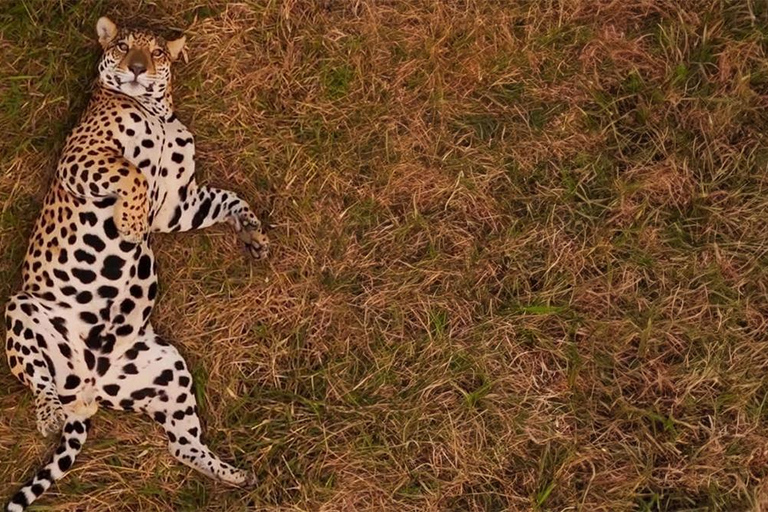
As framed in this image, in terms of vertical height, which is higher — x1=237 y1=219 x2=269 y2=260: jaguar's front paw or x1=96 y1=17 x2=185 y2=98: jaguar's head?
x1=96 y1=17 x2=185 y2=98: jaguar's head

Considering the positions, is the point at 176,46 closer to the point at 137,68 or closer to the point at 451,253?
the point at 137,68

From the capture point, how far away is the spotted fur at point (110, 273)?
3.47m

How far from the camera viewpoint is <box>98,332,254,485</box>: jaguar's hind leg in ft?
11.8

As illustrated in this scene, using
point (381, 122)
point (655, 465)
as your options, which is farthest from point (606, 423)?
point (381, 122)

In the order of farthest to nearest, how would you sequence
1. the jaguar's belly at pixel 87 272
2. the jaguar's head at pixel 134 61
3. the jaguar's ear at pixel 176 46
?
1. the jaguar's ear at pixel 176 46
2. the jaguar's head at pixel 134 61
3. the jaguar's belly at pixel 87 272

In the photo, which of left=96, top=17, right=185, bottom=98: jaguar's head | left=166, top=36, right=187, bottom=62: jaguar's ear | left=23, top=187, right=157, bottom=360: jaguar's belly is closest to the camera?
left=23, top=187, right=157, bottom=360: jaguar's belly

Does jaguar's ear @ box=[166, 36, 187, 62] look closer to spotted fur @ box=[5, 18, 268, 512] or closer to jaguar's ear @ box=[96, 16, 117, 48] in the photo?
spotted fur @ box=[5, 18, 268, 512]

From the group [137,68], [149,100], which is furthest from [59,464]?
[137,68]

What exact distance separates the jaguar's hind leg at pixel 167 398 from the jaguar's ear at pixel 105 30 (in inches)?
51.2

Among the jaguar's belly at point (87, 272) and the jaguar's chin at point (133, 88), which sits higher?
the jaguar's chin at point (133, 88)

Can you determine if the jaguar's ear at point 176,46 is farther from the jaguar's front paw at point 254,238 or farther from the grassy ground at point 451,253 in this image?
the jaguar's front paw at point 254,238

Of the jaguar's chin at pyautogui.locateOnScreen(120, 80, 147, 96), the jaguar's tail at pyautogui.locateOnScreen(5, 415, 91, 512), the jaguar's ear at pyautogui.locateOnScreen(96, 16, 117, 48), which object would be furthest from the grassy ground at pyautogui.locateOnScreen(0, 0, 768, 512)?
the jaguar's chin at pyautogui.locateOnScreen(120, 80, 147, 96)

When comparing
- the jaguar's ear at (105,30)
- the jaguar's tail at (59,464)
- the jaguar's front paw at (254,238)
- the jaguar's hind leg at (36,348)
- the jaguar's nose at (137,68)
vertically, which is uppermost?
the jaguar's ear at (105,30)

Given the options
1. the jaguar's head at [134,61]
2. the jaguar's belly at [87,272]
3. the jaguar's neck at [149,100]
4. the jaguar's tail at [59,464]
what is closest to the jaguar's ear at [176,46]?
the jaguar's head at [134,61]
